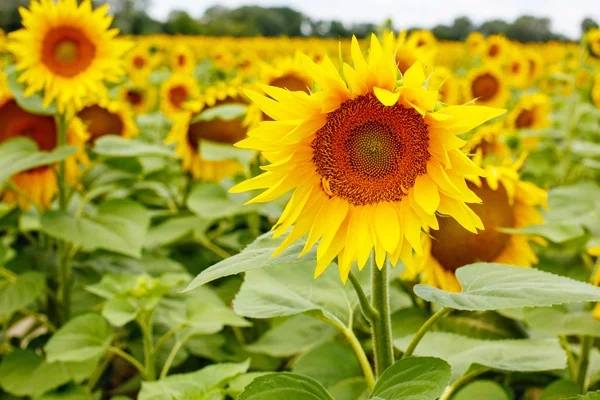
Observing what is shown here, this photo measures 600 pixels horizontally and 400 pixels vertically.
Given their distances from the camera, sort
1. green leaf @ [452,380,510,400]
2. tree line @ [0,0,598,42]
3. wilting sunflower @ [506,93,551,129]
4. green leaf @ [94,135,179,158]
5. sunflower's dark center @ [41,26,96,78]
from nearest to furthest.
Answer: green leaf @ [452,380,510,400], green leaf @ [94,135,179,158], sunflower's dark center @ [41,26,96,78], wilting sunflower @ [506,93,551,129], tree line @ [0,0,598,42]

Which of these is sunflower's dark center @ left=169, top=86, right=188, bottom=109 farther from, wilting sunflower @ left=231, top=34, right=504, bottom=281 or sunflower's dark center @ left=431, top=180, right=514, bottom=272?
wilting sunflower @ left=231, top=34, right=504, bottom=281

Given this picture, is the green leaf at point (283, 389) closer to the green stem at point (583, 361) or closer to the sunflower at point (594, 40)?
the green stem at point (583, 361)

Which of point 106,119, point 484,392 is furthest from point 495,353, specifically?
point 106,119

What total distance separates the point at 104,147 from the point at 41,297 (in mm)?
593

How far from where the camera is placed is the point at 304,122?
948 millimetres

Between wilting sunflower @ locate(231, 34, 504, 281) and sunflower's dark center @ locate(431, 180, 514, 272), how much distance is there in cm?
48

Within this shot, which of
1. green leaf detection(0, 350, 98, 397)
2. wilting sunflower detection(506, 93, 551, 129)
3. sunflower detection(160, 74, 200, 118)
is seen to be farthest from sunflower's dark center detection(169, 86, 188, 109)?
green leaf detection(0, 350, 98, 397)

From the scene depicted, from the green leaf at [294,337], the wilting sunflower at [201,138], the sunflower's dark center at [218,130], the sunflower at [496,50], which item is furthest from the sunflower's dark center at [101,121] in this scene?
the sunflower at [496,50]

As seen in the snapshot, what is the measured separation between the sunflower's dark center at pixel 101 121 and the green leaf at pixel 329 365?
1857 mm

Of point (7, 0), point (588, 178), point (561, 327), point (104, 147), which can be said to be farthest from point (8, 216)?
point (7, 0)

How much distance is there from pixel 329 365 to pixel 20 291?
3.44 ft

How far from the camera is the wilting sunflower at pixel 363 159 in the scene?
0.91 m

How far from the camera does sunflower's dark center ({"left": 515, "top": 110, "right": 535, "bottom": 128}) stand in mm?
3945

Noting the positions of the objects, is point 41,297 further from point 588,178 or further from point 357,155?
point 588,178
